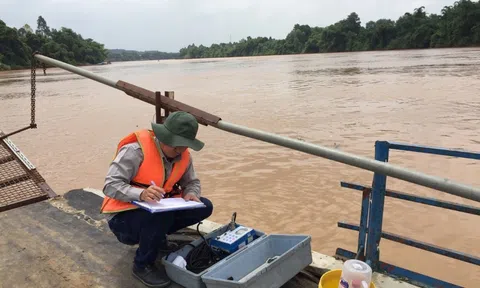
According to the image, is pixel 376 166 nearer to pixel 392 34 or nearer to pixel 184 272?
pixel 184 272

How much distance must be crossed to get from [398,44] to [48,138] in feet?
230

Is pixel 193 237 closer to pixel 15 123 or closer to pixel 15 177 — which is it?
pixel 15 177

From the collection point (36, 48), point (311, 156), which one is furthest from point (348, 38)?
point (311, 156)

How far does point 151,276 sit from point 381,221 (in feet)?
4.88

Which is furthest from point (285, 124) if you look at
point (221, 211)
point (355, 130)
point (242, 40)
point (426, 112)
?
point (242, 40)

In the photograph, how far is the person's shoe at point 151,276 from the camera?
8.23 ft

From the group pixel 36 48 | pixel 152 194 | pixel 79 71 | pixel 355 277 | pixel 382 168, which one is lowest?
pixel 355 277

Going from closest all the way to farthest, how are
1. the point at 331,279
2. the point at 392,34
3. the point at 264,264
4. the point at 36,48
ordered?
the point at 331,279 < the point at 264,264 < the point at 36,48 < the point at 392,34

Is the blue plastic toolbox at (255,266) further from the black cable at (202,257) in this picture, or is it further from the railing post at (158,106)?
the railing post at (158,106)

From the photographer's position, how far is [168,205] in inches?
92.9

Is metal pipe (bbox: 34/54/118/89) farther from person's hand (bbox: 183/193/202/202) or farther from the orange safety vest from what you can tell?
person's hand (bbox: 183/193/202/202)

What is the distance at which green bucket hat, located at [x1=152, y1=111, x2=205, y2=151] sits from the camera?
236 centimetres

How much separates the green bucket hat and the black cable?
0.74 meters

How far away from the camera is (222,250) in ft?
8.70
